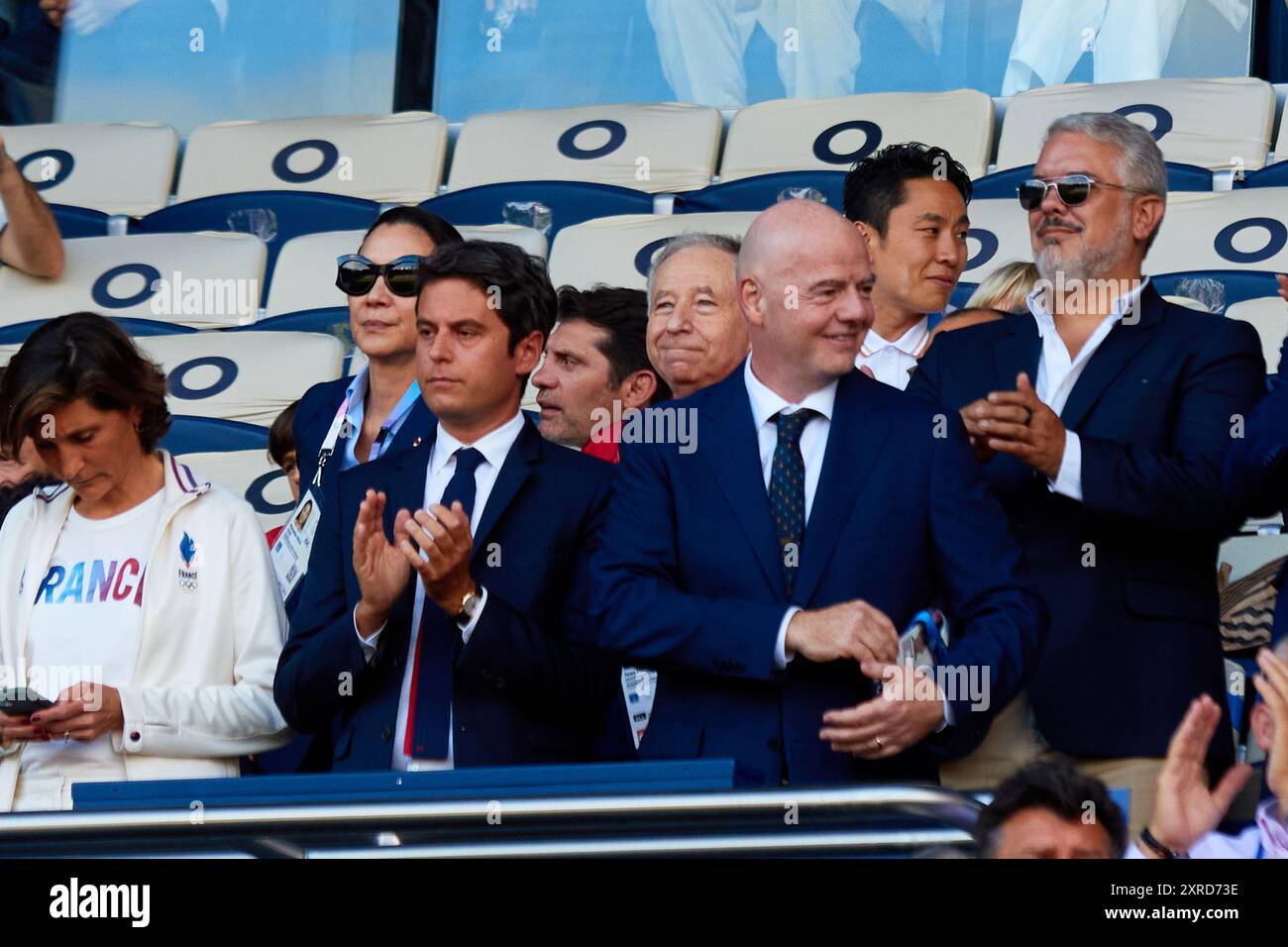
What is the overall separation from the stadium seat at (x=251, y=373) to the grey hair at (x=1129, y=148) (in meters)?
2.57

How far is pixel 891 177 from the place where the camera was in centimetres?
452

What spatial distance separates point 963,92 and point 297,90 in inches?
120

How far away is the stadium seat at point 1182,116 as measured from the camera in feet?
21.1

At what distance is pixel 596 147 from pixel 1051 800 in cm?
488

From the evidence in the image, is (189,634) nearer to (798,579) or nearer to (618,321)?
(798,579)

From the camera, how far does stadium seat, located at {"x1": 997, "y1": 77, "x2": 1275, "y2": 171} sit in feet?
21.1

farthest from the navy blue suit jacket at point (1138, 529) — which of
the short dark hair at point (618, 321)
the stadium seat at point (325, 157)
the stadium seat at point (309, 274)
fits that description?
the stadium seat at point (325, 157)

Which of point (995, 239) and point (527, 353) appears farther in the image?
point (995, 239)

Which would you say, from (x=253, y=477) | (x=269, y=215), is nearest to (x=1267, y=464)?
(x=253, y=477)

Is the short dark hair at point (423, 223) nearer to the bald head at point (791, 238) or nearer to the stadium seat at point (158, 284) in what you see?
the bald head at point (791, 238)

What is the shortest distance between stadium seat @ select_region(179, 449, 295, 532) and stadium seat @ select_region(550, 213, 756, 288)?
3.96ft

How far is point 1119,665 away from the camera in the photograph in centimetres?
334

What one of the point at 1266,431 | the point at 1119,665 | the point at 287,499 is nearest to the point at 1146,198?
the point at 1266,431

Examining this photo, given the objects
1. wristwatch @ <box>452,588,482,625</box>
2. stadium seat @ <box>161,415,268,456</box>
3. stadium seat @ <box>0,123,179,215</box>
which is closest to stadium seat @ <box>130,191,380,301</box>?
stadium seat @ <box>0,123,179,215</box>
